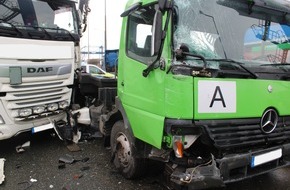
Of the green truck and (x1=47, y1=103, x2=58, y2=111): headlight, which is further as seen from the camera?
(x1=47, y1=103, x2=58, y2=111): headlight

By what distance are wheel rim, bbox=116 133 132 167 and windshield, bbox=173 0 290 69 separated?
1573 mm

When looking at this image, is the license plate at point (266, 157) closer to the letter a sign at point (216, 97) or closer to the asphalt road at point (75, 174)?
the letter a sign at point (216, 97)

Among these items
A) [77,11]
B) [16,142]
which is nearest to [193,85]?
[77,11]

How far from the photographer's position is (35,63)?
4.88 m

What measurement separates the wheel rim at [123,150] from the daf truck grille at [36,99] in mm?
1777

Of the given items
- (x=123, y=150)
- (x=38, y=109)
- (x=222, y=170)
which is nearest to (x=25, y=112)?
(x=38, y=109)

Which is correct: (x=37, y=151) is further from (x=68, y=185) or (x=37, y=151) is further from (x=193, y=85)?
(x=193, y=85)

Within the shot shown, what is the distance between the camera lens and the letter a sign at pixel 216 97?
284 centimetres

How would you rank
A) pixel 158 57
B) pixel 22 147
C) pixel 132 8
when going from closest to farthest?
pixel 158 57
pixel 132 8
pixel 22 147

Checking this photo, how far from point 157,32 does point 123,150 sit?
1870 mm

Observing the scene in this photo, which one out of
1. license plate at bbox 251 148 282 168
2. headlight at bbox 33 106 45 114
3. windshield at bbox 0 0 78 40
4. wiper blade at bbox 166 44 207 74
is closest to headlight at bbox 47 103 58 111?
headlight at bbox 33 106 45 114

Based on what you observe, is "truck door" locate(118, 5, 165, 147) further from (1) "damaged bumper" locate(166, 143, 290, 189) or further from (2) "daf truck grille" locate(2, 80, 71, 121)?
(2) "daf truck grille" locate(2, 80, 71, 121)

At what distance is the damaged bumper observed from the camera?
2.79 meters

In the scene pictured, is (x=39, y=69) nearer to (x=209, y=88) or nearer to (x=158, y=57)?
(x=158, y=57)
